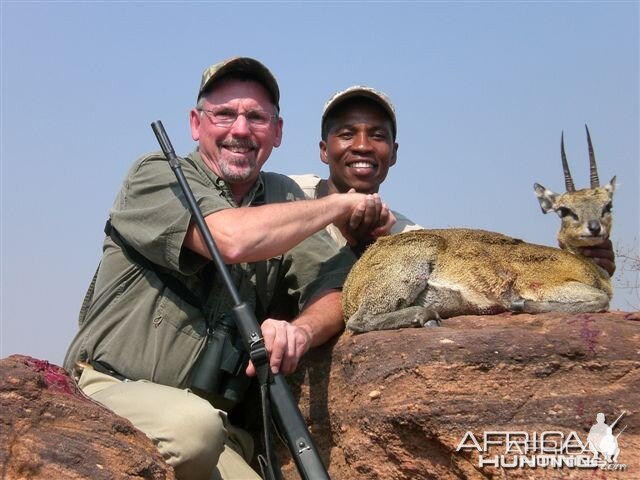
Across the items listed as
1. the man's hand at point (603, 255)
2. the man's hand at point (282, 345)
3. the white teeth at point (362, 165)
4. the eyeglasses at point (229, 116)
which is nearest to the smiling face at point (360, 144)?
the white teeth at point (362, 165)

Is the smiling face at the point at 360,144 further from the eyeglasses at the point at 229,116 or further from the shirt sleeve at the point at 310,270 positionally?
the eyeglasses at the point at 229,116

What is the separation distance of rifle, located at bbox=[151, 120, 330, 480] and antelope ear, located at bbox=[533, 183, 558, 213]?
225 inches

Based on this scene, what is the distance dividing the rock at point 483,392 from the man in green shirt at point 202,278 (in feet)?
2.71

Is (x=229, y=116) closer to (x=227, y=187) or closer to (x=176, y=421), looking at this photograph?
(x=227, y=187)

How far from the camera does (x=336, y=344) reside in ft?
22.9

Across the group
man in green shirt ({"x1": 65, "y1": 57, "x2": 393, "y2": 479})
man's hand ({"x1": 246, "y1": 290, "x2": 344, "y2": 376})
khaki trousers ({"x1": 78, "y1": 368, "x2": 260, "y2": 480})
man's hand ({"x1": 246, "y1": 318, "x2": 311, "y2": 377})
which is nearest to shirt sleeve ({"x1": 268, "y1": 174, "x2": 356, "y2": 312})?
man in green shirt ({"x1": 65, "y1": 57, "x2": 393, "y2": 479})

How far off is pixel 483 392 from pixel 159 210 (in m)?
3.08

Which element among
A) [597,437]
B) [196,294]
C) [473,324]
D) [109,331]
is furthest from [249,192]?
[597,437]

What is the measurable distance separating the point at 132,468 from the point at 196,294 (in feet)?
7.15

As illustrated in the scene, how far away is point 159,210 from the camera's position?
21.6 ft

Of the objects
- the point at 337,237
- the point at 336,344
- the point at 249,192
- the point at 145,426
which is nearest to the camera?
the point at 145,426

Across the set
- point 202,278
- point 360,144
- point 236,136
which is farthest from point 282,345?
point 360,144

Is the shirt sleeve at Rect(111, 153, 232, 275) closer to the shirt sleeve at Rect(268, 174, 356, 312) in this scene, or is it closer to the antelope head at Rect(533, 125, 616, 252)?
the shirt sleeve at Rect(268, 174, 356, 312)

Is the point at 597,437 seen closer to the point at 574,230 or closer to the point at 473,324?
the point at 473,324
